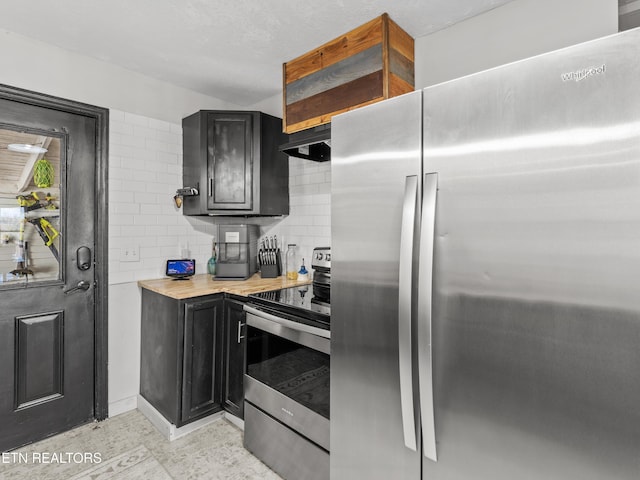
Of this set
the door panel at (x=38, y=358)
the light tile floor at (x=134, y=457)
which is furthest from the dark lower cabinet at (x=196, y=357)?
the door panel at (x=38, y=358)

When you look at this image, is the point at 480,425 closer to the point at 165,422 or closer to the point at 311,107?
the point at 311,107

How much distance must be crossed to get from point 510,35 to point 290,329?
6.35 ft

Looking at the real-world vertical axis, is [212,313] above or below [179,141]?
below

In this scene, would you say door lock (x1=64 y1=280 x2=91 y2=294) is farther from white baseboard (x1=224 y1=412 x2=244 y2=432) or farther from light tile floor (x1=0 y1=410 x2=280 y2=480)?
white baseboard (x1=224 y1=412 x2=244 y2=432)

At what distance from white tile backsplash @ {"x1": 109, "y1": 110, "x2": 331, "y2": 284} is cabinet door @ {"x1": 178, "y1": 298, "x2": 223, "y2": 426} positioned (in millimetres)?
771

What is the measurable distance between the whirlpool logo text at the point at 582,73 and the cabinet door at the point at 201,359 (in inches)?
85.6

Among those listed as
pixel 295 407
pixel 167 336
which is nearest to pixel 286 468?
pixel 295 407

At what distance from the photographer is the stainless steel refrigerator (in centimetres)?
78

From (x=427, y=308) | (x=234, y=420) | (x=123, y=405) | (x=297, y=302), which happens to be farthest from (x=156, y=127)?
(x=427, y=308)

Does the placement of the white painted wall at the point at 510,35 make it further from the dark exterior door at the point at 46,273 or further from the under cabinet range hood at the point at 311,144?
the dark exterior door at the point at 46,273

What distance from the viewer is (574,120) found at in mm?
822

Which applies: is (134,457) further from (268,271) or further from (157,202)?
(157,202)

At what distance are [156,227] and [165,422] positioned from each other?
1.45 m

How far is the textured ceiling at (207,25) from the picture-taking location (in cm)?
185
